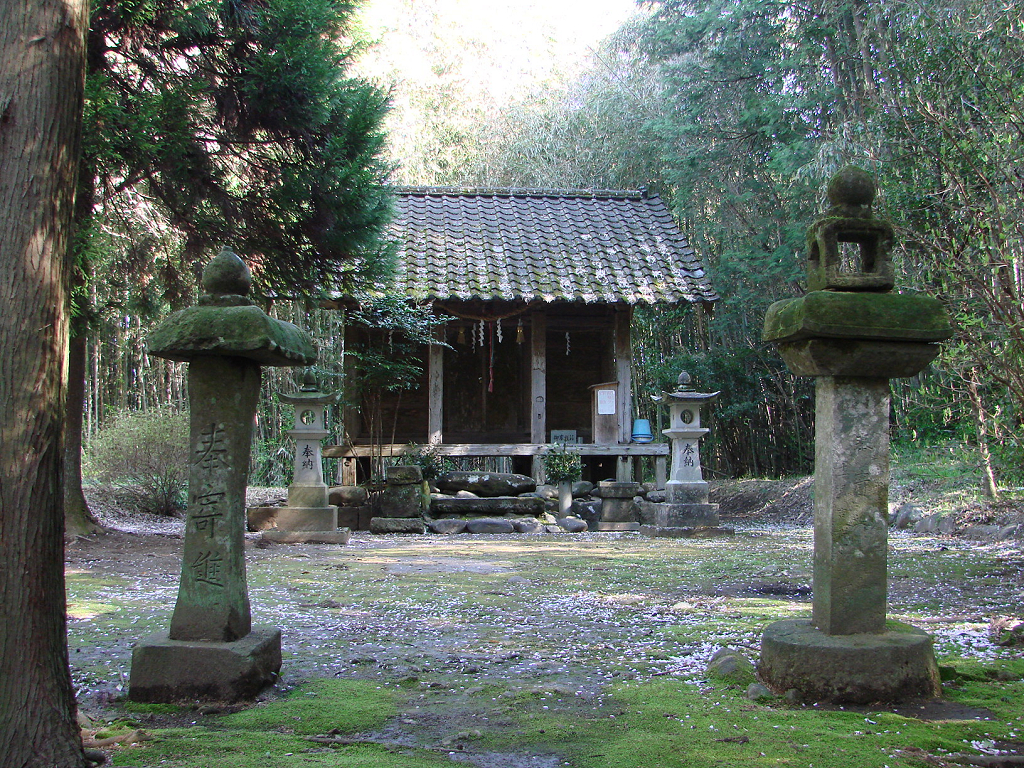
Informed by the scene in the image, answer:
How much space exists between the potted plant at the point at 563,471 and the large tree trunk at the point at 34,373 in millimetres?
8895

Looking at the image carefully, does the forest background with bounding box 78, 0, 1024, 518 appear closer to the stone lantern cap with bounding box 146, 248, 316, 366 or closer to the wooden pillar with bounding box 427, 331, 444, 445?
the wooden pillar with bounding box 427, 331, 444, 445

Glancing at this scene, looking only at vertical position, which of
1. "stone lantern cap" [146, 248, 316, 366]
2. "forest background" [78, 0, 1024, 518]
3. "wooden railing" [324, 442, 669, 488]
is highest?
"forest background" [78, 0, 1024, 518]

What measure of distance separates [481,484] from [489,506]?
36 cm

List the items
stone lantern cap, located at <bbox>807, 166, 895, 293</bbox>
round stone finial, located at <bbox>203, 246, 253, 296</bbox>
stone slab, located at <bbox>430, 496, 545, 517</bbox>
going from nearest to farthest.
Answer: stone lantern cap, located at <bbox>807, 166, 895, 293</bbox> → round stone finial, located at <bbox>203, 246, 253, 296</bbox> → stone slab, located at <bbox>430, 496, 545, 517</bbox>

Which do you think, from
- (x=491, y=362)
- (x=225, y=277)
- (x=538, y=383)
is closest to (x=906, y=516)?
(x=538, y=383)

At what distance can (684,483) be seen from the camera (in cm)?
982

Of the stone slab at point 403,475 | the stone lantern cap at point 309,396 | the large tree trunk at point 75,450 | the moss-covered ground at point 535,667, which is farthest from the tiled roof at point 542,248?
the moss-covered ground at point 535,667

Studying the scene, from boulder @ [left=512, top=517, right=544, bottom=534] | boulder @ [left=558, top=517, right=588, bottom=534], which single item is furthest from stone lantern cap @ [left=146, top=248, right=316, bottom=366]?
boulder @ [left=558, top=517, right=588, bottom=534]

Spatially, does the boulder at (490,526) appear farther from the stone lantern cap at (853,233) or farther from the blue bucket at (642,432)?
the stone lantern cap at (853,233)

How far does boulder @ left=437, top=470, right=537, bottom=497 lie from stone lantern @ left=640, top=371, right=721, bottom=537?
195 centimetres

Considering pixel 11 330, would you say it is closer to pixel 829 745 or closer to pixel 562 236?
pixel 829 745

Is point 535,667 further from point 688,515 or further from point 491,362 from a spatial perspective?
point 491,362

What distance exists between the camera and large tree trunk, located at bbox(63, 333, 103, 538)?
776 centimetres

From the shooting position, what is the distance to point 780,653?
3.22m
